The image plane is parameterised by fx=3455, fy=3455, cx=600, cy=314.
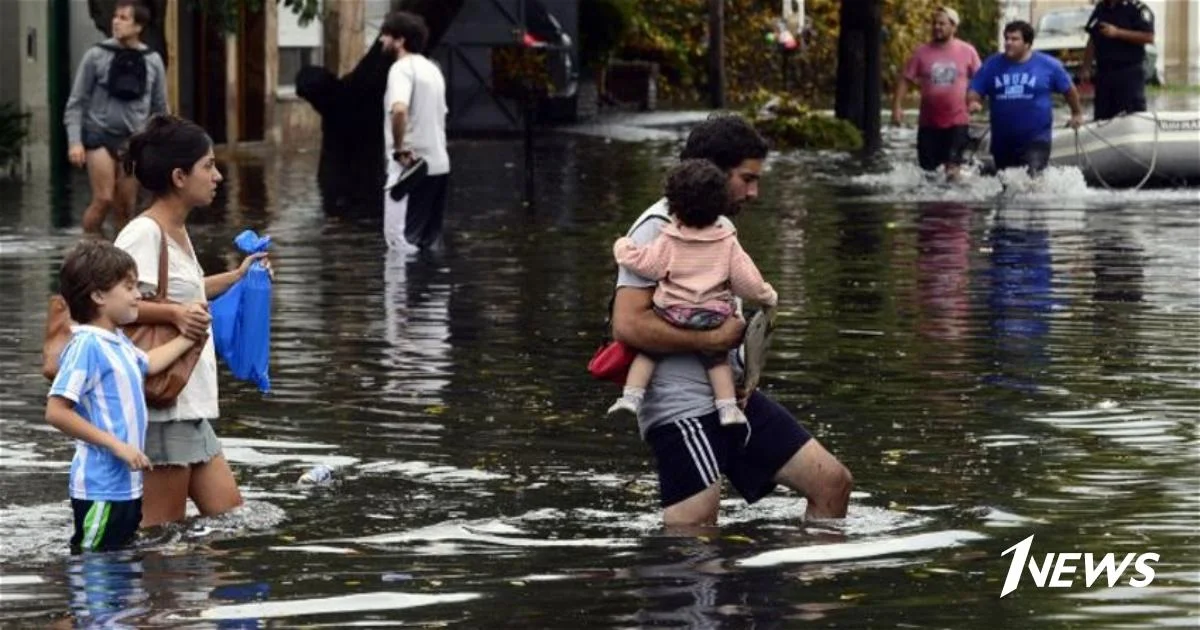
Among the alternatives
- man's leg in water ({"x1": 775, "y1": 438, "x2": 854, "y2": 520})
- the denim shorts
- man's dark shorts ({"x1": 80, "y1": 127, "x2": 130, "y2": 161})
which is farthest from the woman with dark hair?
man's dark shorts ({"x1": 80, "y1": 127, "x2": 130, "y2": 161})

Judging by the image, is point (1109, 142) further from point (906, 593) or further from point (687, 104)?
point (687, 104)

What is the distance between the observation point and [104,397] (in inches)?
357

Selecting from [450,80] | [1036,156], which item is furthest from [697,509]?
[450,80]

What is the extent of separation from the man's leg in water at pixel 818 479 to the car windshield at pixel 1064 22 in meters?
55.1

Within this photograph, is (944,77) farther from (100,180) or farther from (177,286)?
(177,286)

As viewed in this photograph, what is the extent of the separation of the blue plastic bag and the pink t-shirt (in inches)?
746

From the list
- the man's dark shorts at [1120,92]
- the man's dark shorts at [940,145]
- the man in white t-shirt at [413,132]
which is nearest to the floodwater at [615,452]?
the man in white t-shirt at [413,132]

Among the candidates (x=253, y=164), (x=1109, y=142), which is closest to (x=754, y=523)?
(x=1109, y=142)

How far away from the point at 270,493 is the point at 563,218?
14.8m

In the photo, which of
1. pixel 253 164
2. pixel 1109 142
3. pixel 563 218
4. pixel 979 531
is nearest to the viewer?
pixel 979 531

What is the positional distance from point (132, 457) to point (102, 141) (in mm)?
11950

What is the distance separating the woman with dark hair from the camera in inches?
372

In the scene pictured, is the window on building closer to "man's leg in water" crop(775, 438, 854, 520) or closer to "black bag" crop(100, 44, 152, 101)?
"black bag" crop(100, 44, 152, 101)

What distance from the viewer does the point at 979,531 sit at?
32.2ft
